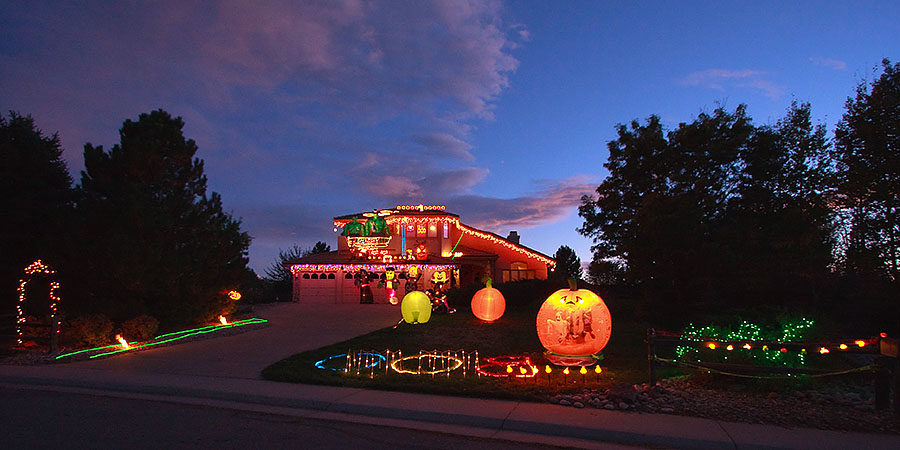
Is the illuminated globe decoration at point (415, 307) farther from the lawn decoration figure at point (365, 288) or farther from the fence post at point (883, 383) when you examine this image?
the fence post at point (883, 383)

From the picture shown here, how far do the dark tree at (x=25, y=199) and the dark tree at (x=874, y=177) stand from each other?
21686 millimetres

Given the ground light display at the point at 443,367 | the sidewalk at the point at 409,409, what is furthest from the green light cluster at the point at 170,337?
the ground light display at the point at 443,367

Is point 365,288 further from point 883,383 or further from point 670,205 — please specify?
point 883,383

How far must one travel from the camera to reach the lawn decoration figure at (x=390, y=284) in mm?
26359

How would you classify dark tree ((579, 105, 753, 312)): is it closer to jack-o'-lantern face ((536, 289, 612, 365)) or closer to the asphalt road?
jack-o'-lantern face ((536, 289, 612, 365))

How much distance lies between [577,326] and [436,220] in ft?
71.8

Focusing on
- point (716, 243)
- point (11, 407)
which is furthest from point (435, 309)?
point (11, 407)

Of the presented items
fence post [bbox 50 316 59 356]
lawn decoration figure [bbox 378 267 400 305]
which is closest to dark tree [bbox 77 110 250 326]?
fence post [bbox 50 316 59 356]

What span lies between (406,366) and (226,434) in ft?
14.9

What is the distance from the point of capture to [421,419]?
22.0 ft

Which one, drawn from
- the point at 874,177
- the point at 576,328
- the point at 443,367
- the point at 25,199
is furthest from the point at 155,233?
the point at 874,177

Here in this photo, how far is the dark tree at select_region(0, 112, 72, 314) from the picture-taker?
15.5 m

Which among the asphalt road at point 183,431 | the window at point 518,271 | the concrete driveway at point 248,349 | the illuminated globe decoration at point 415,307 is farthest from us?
the window at point 518,271

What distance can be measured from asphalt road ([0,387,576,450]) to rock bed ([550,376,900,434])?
200 centimetres
